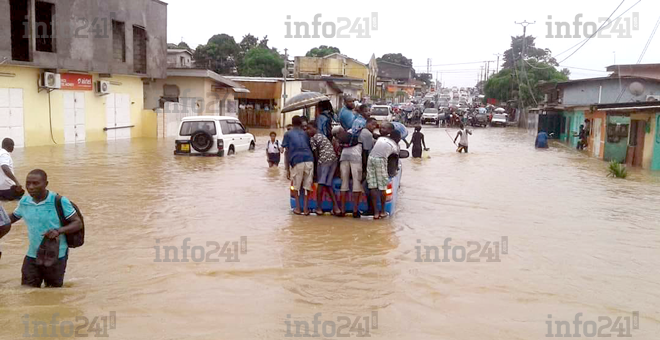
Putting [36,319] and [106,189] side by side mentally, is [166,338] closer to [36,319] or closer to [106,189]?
[36,319]

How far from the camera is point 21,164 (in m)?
17.4

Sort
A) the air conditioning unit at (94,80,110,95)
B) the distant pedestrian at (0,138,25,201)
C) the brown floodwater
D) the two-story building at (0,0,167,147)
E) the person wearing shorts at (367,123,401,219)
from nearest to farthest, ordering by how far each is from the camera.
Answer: the brown floodwater, the person wearing shorts at (367,123,401,219), the distant pedestrian at (0,138,25,201), the two-story building at (0,0,167,147), the air conditioning unit at (94,80,110,95)

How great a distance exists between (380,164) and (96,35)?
2012cm

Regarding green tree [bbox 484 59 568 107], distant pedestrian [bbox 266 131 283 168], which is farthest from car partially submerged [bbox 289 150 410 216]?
green tree [bbox 484 59 568 107]

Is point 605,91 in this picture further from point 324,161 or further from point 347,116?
point 324,161

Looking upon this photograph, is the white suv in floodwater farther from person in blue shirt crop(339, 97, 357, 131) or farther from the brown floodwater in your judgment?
person in blue shirt crop(339, 97, 357, 131)

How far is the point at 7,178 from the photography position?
10164 millimetres

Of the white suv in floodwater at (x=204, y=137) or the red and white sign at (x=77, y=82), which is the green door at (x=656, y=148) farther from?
the red and white sign at (x=77, y=82)

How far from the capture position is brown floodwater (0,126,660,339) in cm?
566

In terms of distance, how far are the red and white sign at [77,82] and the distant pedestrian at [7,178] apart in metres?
16.0

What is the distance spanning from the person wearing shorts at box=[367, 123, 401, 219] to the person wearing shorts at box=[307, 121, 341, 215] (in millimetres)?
660

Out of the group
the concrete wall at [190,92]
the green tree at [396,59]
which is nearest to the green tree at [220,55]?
the concrete wall at [190,92]

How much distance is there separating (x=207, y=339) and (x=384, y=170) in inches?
201

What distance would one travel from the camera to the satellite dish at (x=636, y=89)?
3134cm
